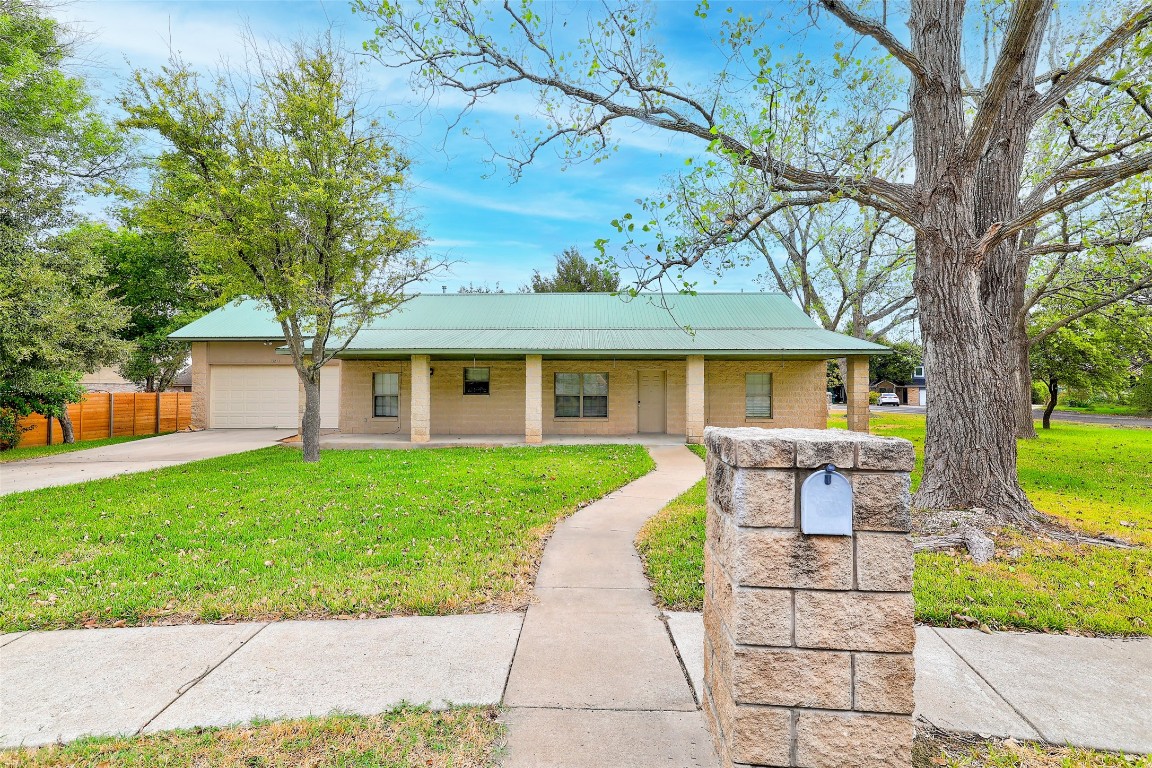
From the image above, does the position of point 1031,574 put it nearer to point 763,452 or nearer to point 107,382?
point 763,452

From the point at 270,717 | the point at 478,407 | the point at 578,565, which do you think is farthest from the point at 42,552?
the point at 478,407

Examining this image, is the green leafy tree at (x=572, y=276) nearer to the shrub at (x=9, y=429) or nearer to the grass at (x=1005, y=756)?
the shrub at (x=9, y=429)

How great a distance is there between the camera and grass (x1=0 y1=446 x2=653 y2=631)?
387 cm

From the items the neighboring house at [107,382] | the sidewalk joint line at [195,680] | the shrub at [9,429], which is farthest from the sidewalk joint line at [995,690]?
the neighboring house at [107,382]

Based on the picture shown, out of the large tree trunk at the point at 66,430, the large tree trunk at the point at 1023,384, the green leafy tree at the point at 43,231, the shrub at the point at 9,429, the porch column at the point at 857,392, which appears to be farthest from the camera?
the large tree trunk at the point at 66,430

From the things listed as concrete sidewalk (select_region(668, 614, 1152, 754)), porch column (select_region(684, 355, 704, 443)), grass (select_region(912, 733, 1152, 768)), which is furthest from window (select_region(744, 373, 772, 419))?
grass (select_region(912, 733, 1152, 768))

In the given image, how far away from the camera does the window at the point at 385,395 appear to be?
16.1m

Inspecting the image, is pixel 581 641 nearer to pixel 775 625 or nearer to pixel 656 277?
pixel 775 625

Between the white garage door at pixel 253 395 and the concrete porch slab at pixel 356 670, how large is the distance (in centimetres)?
1586

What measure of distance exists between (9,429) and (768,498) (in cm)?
1836

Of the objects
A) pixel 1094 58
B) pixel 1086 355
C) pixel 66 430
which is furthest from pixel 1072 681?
pixel 66 430

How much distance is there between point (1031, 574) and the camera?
180 inches

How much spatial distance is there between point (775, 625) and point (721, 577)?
1.03 ft

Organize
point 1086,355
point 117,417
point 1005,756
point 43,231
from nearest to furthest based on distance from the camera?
point 1005,756 < point 43,231 < point 117,417 < point 1086,355
